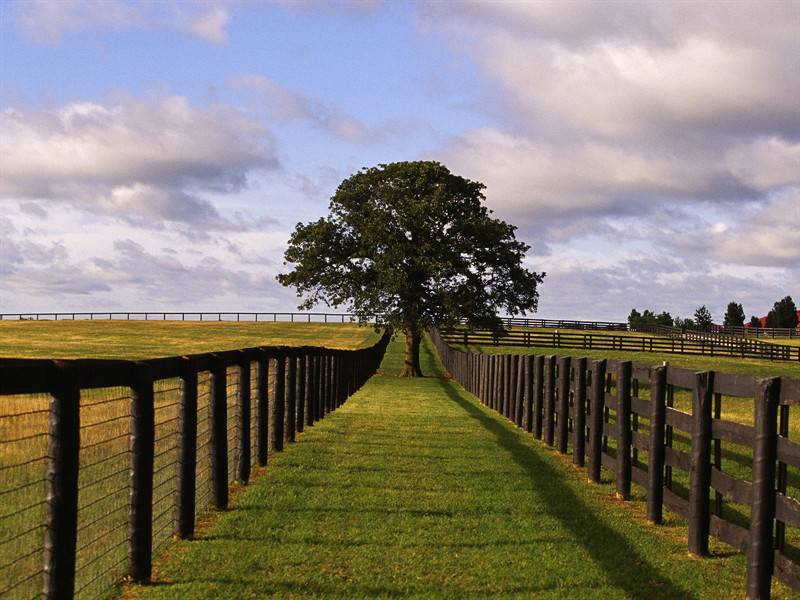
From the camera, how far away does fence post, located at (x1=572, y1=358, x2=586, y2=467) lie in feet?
40.7

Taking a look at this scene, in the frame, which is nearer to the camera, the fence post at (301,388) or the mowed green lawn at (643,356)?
the fence post at (301,388)

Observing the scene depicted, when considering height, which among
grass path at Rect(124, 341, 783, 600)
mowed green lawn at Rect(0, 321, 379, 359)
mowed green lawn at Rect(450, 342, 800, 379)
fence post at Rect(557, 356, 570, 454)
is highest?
fence post at Rect(557, 356, 570, 454)

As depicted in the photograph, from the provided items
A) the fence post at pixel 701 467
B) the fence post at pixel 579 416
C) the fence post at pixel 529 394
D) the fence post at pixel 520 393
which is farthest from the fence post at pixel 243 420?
the fence post at pixel 520 393

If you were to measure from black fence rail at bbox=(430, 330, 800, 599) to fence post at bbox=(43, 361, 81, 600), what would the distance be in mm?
4461

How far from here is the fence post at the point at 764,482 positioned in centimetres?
639

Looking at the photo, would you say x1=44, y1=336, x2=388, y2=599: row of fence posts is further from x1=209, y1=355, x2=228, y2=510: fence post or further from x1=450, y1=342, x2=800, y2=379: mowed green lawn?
x1=450, y1=342, x2=800, y2=379: mowed green lawn

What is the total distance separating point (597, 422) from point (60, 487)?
7542 millimetres

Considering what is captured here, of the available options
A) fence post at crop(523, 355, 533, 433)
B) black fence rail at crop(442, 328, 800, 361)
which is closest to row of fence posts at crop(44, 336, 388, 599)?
fence post at crop(523, 355, 533, 433)

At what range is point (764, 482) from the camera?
21.2 feet

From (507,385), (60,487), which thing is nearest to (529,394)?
(507,385)

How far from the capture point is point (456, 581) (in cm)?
619

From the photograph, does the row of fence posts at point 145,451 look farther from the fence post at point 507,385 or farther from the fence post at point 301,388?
the fence post at point 507,385

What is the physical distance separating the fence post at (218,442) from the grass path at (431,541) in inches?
9.2

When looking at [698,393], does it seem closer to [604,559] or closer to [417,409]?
[604,559]
